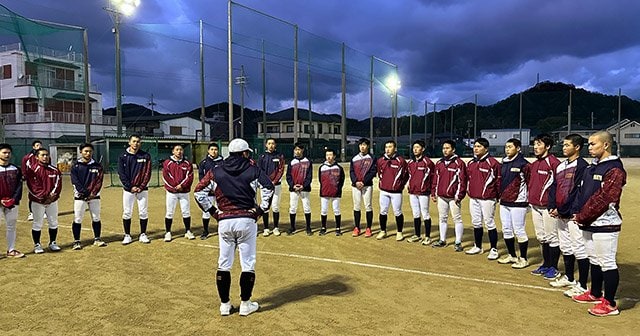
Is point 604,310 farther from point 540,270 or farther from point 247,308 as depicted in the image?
point 247,308

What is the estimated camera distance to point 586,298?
4992mm

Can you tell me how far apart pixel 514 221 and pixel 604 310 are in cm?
208

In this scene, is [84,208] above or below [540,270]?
above

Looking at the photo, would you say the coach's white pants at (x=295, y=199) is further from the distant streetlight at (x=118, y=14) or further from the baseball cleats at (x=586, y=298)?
the distant streetlight at (x=118, y=14)

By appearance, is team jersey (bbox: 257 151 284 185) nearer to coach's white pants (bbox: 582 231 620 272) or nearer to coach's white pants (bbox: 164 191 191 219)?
coach's white pants (bbox: 164 191 191 219)

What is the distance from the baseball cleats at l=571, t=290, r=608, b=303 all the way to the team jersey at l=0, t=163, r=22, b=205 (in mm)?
7998

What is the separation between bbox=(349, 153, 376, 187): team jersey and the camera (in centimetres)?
901

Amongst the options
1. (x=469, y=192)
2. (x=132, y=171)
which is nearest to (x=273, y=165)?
(x=132, y=171)

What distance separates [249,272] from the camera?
4.59 meters

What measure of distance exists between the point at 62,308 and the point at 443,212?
587 cm

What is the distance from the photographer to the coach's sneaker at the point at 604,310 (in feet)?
14.9

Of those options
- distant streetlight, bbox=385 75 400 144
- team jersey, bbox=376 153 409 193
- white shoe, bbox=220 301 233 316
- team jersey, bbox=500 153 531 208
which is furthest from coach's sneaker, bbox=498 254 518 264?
distant streetlight, bbox=385 75 400 144

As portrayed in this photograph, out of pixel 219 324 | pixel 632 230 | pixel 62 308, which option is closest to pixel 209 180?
pixel 219 324

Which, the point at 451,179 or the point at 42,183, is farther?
the point at 451,179
